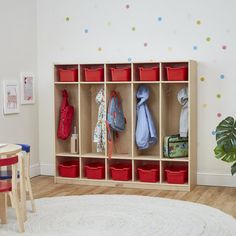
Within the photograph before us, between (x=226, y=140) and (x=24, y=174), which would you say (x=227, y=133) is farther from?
(x=24, y=174)

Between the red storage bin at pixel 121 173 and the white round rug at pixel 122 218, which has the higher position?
the red storage bin at pixel 121 173

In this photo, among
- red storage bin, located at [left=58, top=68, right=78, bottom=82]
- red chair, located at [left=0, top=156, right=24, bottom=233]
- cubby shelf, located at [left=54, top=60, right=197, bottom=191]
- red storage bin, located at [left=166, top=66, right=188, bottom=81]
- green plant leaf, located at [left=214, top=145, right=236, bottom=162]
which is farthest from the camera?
red storage bin, located at [left=58, top=68, right=78, bottom=82]

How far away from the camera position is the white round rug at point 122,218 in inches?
154

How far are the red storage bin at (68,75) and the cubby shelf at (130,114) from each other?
0.06ft

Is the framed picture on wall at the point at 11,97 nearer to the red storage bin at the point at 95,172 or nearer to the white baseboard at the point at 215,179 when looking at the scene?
the red storage bin at the point at 95,172

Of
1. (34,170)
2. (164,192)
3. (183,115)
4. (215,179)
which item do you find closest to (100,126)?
(183,115)

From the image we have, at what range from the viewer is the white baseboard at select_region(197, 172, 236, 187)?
560 centimetres

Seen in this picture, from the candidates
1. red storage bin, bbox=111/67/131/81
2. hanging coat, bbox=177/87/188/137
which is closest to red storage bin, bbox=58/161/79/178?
red storage bin, bbox=111/67/131/81

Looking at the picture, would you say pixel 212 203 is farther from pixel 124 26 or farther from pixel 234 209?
pixel 124 26

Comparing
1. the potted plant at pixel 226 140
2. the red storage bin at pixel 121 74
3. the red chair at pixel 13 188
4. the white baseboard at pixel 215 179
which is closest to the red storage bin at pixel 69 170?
the red storage bin at pixel 121 74

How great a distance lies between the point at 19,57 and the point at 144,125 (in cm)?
182

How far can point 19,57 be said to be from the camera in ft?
19.7

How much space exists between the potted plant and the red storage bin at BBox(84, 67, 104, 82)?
1.58 m

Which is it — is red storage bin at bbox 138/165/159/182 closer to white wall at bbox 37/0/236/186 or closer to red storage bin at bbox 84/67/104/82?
white wall at bbox 37/0/236/186
